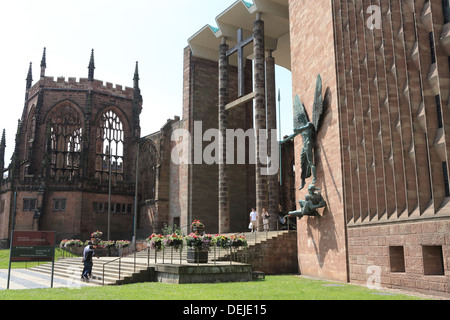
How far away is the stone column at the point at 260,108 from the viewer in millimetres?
27109

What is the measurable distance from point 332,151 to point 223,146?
1413 cm

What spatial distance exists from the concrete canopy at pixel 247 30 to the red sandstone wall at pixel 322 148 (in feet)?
21.7

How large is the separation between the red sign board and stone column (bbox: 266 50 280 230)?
14.6 m

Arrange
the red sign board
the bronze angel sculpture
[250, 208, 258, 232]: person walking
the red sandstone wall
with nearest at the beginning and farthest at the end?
the red sign board → the red sandstone wall → the bronze angel sculpture → [250, 208, 258, 232]: person walking

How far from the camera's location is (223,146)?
31.3 m

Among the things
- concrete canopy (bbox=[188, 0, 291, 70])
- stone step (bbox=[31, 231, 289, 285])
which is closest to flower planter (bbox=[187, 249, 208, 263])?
stone step (bbox=[31, 231, 289, 285])

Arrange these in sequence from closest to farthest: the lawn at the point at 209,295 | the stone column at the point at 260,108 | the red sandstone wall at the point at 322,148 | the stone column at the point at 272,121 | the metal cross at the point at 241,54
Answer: the lawn at the point at 209,295
the red sandstone wall at the point at 322,148
the stone column at the point at 260,108
the stone column at the point at 272,121
the metal cross at the point at 241,54

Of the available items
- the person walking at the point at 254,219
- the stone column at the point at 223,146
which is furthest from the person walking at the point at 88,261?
the stone column at the point at 223,146

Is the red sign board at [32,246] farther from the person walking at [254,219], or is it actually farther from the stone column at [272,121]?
the stone column at [272,121]

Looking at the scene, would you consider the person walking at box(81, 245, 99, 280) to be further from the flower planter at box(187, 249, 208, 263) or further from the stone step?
the flower planter at box(187, 249, 208, 263)

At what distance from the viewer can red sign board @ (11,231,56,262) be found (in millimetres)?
14734

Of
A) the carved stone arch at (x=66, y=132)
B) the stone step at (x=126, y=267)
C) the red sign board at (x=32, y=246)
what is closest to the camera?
the red sign board at (x=32, y=246)

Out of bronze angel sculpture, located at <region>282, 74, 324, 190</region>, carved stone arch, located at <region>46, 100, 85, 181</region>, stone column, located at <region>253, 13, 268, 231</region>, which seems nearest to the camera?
bronze angel sculpture, located at <region>282, 74, 324, 190</region>
